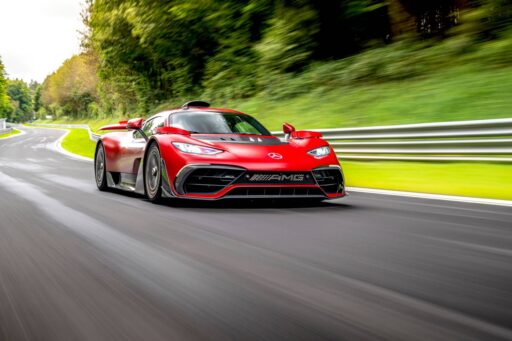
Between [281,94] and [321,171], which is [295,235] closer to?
[321,171]

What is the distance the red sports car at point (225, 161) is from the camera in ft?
20.7

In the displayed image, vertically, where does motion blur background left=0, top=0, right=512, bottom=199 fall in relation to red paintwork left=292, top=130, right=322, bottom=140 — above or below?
above

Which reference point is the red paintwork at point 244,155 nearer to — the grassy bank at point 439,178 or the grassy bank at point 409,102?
the grassy bank at point 439,178

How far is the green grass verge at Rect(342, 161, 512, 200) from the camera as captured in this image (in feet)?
27.1

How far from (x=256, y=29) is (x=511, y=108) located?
52.8 feet

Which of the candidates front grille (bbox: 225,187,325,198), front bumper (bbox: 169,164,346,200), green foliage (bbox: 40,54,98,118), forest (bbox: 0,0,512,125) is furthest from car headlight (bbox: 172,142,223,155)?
green foliage (bbox: 40,54,98,118)

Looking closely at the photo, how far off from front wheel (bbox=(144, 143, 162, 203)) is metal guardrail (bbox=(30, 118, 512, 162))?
5040 mm

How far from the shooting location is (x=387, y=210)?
644 centimetres

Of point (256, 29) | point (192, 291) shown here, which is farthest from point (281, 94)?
point (192, 291)

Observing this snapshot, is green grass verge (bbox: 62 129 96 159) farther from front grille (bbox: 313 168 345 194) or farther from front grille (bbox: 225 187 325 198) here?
front grille (bbox: 225 187 325 198)

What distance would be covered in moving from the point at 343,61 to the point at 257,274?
17714 mm

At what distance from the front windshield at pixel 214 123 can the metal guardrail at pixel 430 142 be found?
11.9 ft

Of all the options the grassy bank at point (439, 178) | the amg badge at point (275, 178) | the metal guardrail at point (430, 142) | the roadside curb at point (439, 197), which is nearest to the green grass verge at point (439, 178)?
the grassy bank at point (439, 178)

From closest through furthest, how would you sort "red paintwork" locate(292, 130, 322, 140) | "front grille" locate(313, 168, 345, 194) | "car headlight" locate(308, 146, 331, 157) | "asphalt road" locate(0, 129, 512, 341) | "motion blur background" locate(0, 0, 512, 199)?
1. "asphalt road" locate(0, 129, 512, 341)
2. "front grille" locate(313, 168, 345, 194)
3. "car headlight" locate(308, 146, 331, 157)
4. "red paintwork" locate(292, 130, 322, 140)
5. "motion blur background" locate(0, 0, 512, 199)
